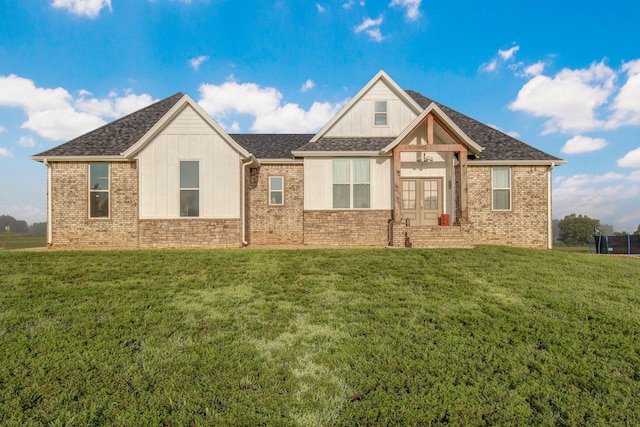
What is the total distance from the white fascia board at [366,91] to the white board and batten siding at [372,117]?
0.12 meters

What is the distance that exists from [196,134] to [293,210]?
17.3ft

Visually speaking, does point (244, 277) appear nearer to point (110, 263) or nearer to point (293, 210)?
point (110, 263)

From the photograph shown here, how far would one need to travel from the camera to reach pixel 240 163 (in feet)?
43.0

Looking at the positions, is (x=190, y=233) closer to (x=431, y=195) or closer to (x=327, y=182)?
(x=327, y=182)

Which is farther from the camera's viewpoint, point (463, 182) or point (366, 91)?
point (366, 91)

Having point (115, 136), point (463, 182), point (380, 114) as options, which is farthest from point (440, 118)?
point (115, 136)

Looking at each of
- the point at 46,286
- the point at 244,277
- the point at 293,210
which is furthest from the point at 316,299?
the point at 293,210

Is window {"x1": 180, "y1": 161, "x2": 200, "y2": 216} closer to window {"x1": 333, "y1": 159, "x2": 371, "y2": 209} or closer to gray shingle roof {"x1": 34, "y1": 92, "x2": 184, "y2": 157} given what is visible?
gray shingle roof {"x1": 34, "y1": 92, "x2": 184, "y2": 157}

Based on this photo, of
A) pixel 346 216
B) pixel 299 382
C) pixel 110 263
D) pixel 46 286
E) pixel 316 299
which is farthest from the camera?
pixel 346 216

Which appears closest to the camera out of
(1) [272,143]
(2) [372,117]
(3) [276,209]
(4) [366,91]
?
(4) [366,91]

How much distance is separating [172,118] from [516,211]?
48.6 ft

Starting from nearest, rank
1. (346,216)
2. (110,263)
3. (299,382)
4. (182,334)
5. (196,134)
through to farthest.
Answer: (299,382), (182,334), (110,263), (196,134), (346,216)

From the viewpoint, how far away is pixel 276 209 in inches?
614

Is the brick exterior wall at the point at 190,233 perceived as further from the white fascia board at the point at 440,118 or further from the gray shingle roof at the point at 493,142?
the gray shingle roof at the point at 493,142
